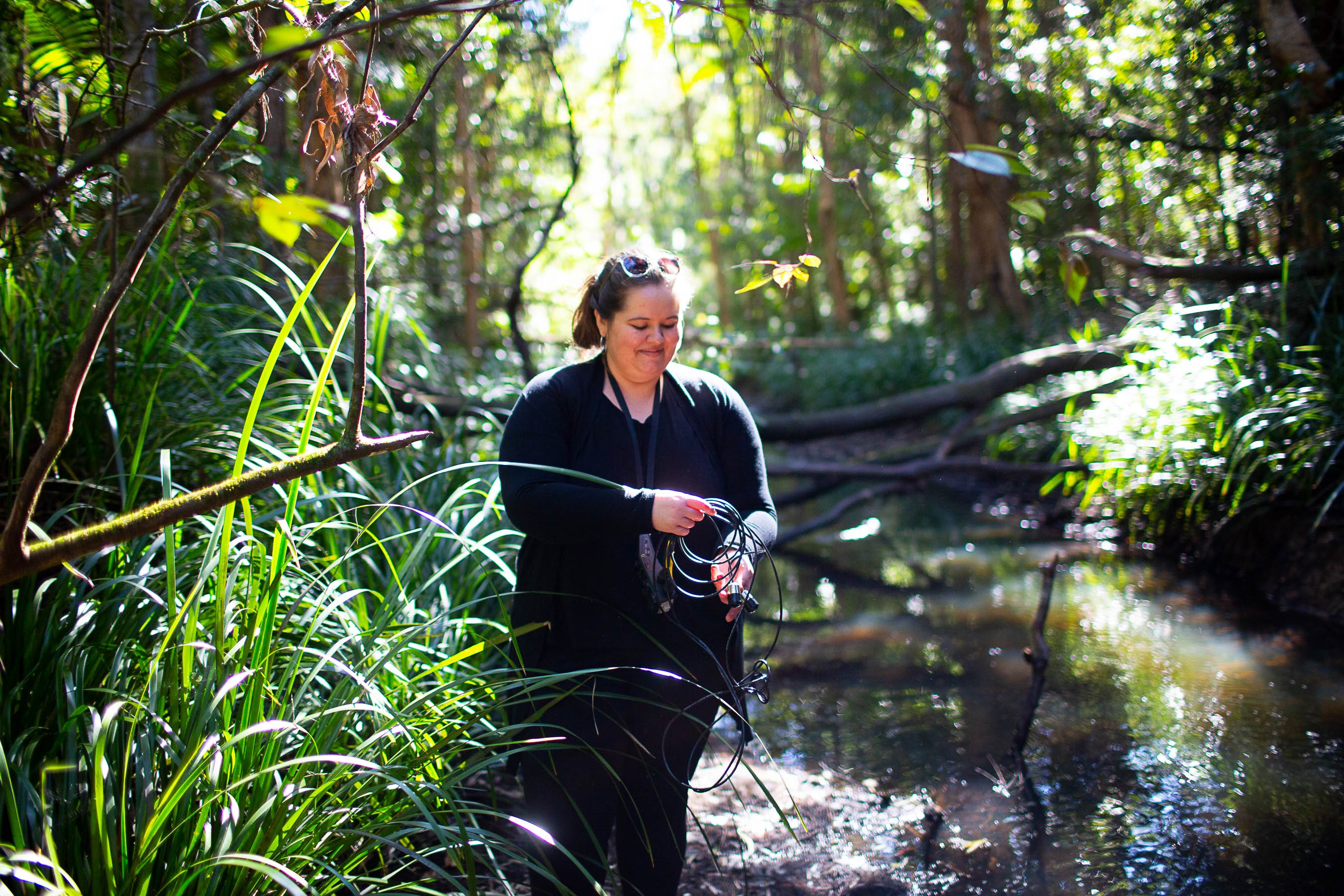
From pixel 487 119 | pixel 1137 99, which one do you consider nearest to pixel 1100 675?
pixel 1137 99

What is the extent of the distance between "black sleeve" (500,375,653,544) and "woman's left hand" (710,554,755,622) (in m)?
0.23

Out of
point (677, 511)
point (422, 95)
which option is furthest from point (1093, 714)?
point (422, 95)

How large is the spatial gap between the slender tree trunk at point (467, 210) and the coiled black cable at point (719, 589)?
5847mm

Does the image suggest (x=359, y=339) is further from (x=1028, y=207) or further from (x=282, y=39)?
(x=1028, y=207)

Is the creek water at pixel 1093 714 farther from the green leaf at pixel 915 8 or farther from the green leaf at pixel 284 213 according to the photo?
the green leaf at pixel 284 213

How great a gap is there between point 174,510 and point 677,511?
2.92 feet

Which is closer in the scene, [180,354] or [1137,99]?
[180,354]

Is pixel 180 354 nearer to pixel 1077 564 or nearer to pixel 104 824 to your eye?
pixel 104 824

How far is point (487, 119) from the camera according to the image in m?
9.09

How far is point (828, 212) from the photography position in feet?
43.2

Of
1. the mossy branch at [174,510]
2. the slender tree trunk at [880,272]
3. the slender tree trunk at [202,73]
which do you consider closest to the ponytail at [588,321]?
the mossy branch at [174,510]

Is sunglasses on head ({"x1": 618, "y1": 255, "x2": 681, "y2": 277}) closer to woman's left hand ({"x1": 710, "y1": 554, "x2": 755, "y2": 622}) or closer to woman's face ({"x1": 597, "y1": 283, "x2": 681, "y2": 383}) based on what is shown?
woman's face ({"x1": 597, "y1": 283, "x2": 681, "y2": 383})

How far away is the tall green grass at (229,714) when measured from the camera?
1311 millimetres

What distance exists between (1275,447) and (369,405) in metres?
4.14
